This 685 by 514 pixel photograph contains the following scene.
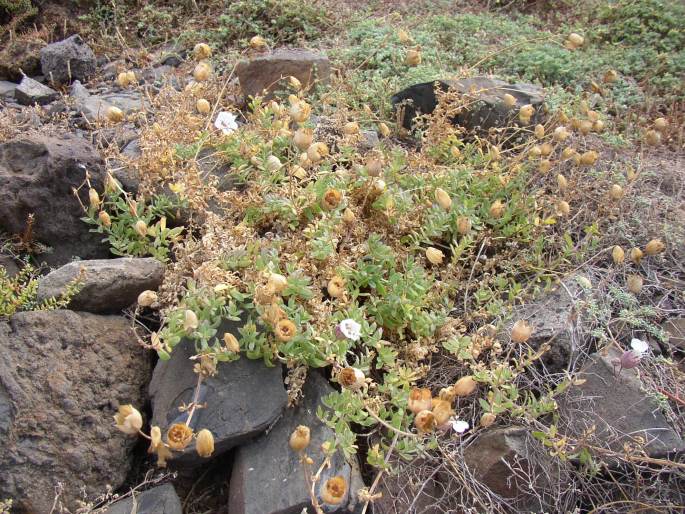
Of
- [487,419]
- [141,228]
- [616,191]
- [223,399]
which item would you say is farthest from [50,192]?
[616,191]

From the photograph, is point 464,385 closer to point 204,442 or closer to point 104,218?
point 204,442

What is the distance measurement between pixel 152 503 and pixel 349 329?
2.67 ft

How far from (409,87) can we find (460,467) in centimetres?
228

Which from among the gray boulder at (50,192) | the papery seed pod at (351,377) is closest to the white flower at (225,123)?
the gray boulder at (50,192)

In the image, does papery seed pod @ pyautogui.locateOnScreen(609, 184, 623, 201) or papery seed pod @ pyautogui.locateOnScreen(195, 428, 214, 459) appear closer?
papery seed pod @ pyautogui.locateOnScreen(195, 428, 214, 459)

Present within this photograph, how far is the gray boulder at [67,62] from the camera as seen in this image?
4223 mm

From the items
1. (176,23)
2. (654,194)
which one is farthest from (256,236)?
(176,23)

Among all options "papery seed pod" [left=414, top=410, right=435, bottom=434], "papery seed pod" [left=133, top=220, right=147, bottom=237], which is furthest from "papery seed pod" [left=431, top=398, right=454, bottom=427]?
"papery seed pod" [left=133, top=220, right=147, bottom=237]

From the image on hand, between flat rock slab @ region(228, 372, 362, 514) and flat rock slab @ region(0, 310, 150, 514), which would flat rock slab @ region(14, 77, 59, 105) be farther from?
flat rock slab @ region(228, 372, 362, 514)

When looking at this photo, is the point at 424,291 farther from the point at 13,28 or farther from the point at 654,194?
the point at 13,28

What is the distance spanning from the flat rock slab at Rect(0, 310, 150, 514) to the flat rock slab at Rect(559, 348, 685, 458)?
157 cm

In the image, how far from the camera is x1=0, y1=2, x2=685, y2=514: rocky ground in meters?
1.88

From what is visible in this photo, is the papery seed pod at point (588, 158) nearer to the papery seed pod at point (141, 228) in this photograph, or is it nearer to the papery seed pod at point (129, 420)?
the papery seed pod at point (141, 228)

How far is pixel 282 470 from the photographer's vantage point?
193cm
